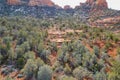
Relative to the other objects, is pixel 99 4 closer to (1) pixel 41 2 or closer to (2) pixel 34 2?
(1) pixel 41 2

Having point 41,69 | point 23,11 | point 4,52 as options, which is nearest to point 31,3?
point 23,11

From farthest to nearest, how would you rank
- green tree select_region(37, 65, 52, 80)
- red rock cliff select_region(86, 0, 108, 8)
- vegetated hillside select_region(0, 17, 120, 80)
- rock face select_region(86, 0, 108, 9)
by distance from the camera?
red rock cliff select_region(86, 0, 108, 8)
rock face select_region(86, 0, 108, 9)
vegetated hillside select_region(0, 17, 120, 80)
green tree select_region(37, 65, 52, 80)

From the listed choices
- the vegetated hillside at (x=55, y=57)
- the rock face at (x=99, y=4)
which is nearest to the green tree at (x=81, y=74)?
the vegetated hillside at (x=55, y=57)

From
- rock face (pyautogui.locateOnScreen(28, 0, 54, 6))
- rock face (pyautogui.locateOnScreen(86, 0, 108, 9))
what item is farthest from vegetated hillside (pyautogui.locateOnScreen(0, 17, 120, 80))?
rock face (pyautogui.locateOnScreen(86, 0, 108, 9))

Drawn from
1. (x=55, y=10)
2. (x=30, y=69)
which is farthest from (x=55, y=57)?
(x=55, y=10)

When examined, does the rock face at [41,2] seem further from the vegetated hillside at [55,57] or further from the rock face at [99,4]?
the vegetated hillside at [55,57]

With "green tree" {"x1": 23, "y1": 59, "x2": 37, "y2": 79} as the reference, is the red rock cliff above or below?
above

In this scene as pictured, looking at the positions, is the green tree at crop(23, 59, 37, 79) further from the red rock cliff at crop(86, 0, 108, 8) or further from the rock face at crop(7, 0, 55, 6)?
the red rock cliff at crop(86, 0, 108, 8)

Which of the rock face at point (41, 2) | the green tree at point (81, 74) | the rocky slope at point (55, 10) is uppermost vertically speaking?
the rock face at point (41, 2)

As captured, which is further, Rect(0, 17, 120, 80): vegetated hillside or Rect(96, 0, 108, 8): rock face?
Rect(96, 0, 108, 8): rock face

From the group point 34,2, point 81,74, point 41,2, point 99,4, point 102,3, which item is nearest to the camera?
point 81,74

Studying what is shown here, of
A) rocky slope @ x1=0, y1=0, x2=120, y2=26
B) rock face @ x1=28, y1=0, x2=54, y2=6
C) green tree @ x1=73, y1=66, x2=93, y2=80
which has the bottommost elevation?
green tree @ x1=73, y1=66, x2=93, y2=80
